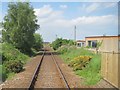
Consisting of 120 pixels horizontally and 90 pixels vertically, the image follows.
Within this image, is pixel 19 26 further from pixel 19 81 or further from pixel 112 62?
pixel 112 62

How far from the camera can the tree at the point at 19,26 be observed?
52.8 meters

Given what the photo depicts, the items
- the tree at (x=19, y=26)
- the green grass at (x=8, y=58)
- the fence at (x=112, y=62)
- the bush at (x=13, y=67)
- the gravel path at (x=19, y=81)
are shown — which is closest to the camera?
the fence at (x=112, y=62)

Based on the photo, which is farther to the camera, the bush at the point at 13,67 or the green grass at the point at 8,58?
the bush at the point at 13,67

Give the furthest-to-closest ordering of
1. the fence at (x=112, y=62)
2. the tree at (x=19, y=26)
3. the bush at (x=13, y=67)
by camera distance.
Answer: the tree at (x=19, y=26), the bush at (x=13, y=67), the fence at (x=112, y=62)

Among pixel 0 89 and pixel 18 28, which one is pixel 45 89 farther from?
pixel 18 28

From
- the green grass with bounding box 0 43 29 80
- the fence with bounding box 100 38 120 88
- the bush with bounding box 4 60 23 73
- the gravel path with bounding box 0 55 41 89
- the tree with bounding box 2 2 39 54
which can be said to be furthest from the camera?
the tree with bounding box 2 2 39 54

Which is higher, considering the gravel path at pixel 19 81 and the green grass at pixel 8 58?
the green grass at pixel 8 58

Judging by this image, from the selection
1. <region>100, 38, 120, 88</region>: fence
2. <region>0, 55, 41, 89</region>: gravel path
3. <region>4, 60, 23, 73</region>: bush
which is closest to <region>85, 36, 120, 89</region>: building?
<region>100, 38, 120, 88</region>: fence

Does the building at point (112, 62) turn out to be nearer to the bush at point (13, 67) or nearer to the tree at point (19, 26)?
the bush at point (13, 67)

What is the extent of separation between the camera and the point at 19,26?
5288cm

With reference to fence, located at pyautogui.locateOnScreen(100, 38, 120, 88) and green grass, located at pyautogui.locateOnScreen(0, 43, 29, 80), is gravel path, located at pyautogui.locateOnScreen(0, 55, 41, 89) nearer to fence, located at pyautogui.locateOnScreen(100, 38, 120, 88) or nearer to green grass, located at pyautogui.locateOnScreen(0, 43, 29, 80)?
green grass, located at pyautogui.locateOnScreen(0, 43, 29, 80)

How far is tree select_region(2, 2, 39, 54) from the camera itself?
173ft

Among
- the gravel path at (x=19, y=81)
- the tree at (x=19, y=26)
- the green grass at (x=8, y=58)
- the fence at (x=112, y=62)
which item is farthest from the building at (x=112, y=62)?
the tree at (x=19, y=26)

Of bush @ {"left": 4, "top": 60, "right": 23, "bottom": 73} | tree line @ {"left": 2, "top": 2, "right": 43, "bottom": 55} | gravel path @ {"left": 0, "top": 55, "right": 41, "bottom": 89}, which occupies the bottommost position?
gravel path @ {"left": 0, "top": 55, "right": 41, "bottom": 89}
